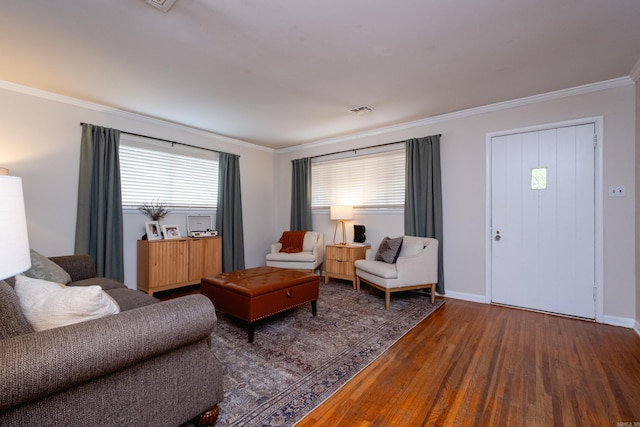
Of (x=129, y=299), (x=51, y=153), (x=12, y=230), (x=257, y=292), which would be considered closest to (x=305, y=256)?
(x=257, y=292)

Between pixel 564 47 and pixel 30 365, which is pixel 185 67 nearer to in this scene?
pixel 30 365

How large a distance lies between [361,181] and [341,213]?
2.17 ft

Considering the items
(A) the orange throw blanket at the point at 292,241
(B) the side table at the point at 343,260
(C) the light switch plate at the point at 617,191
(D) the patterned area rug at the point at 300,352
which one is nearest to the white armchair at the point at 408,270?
(D) the patterned area rug at the point at 300,352

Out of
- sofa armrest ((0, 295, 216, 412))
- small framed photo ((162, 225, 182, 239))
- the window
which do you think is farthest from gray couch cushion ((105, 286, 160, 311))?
the window

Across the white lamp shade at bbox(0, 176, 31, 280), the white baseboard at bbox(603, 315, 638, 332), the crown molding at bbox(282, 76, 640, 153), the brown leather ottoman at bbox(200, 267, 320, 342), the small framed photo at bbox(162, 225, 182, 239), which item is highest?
the crown molding at bbox(282, 76, 640, 153)

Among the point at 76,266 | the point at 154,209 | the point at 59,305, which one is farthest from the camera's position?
the point at 154,209

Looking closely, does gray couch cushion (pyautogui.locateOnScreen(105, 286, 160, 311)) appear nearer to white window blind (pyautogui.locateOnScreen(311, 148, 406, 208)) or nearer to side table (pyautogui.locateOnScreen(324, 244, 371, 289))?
side table (pyautogui.locateOnScreen(324, 244, 371, 289))

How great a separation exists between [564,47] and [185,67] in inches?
126

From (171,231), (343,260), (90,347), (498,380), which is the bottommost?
(498,380)

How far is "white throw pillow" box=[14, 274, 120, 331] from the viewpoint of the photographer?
1.16m

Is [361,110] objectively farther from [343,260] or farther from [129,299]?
[129,299]

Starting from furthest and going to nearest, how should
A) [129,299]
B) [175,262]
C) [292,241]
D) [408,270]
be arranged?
[292,241] < [175,262] < [408,270] < [129,299]

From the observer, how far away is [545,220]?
320 centimetres

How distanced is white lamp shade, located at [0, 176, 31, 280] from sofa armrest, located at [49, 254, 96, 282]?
2.41 meters
